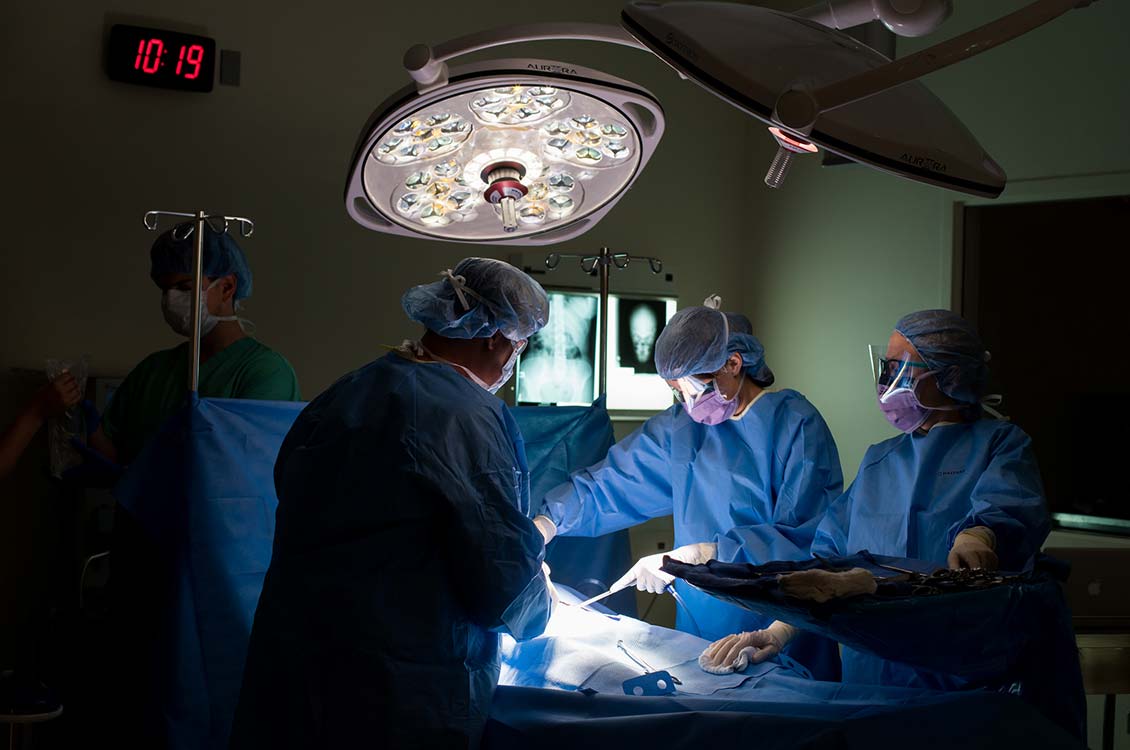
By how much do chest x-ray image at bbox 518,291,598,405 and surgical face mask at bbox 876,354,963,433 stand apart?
1.70 meters

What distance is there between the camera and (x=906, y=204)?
11.8 feet

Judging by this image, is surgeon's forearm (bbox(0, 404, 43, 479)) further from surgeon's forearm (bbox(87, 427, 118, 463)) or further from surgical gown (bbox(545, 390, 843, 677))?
surgical gown (bbox(545, 390, 843, 677))

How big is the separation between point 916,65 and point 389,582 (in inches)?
42.1

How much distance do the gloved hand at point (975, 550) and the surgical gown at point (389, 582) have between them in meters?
0.76

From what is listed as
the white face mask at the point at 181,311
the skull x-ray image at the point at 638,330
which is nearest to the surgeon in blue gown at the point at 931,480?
the white face mask at the point at 181,311

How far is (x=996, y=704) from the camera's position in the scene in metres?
1.49

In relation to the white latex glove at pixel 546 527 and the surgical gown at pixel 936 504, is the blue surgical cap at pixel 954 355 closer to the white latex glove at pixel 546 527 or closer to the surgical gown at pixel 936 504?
the surgical gown at pixel 936 504

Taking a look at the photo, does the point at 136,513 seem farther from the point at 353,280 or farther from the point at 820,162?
the point at 820,162

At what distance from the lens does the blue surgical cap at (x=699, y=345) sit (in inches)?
101

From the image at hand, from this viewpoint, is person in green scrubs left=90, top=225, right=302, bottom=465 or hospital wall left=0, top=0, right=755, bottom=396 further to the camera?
hospital wall left=0, top=0, right=755, bottom=396

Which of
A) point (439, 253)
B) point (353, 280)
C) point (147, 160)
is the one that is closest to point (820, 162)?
point (439, 253)

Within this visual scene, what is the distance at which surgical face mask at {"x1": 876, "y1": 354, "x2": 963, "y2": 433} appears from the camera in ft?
Answer: 7.02

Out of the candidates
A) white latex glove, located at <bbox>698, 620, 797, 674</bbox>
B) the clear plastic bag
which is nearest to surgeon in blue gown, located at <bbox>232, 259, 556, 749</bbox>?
white latex glove, located at <bbox>698, 620, 797, 674</bbox>

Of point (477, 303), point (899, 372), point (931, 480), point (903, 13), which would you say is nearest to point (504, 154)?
point (477, 303)
